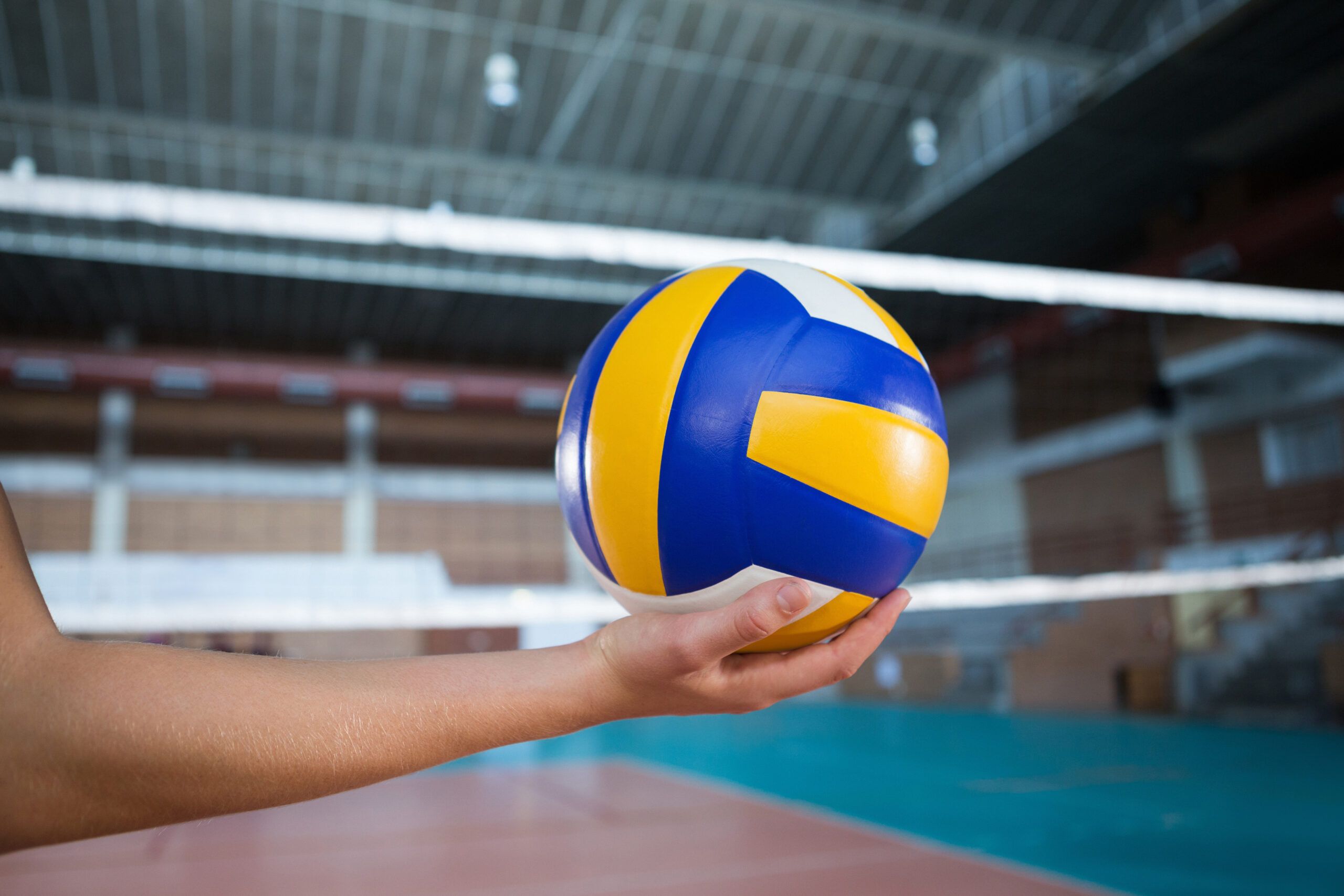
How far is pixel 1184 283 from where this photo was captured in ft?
41.4

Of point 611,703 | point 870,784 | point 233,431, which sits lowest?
point 870,784

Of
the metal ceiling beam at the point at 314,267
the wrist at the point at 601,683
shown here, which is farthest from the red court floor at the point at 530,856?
the metal ceiling beam at the point at 314,267

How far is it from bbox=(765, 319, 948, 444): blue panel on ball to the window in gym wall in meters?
15.3

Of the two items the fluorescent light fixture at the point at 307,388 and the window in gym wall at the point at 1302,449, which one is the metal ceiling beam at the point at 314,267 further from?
the window in gym wall at the point at 1302,449

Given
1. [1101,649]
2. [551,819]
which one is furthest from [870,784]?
[1101,649]

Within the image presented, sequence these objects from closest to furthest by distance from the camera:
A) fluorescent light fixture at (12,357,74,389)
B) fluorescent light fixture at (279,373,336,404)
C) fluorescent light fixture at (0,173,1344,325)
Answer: fluorescent light fixture at (0,173,1344,325)
fluorescent light fixture at (12,357,74,389)
fluorescent light fixture at (279,373,336,404)

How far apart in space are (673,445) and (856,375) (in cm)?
27

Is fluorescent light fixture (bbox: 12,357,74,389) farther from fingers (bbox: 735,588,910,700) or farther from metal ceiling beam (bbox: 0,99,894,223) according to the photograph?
fingers (bbox: 735,588,910,700)

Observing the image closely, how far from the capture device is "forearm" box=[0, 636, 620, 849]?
0.74 metres

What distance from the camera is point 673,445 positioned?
1.24 meters

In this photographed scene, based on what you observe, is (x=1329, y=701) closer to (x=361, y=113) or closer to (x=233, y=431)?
(x=361, y=113)

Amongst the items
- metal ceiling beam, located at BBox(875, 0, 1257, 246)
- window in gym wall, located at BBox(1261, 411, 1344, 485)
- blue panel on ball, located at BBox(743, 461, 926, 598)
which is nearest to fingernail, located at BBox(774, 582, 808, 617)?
blue panel on ball, located at BBox(743, 461, 926, 598)

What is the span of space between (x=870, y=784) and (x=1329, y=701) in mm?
6315

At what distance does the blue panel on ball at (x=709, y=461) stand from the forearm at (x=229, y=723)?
272 millimetres
